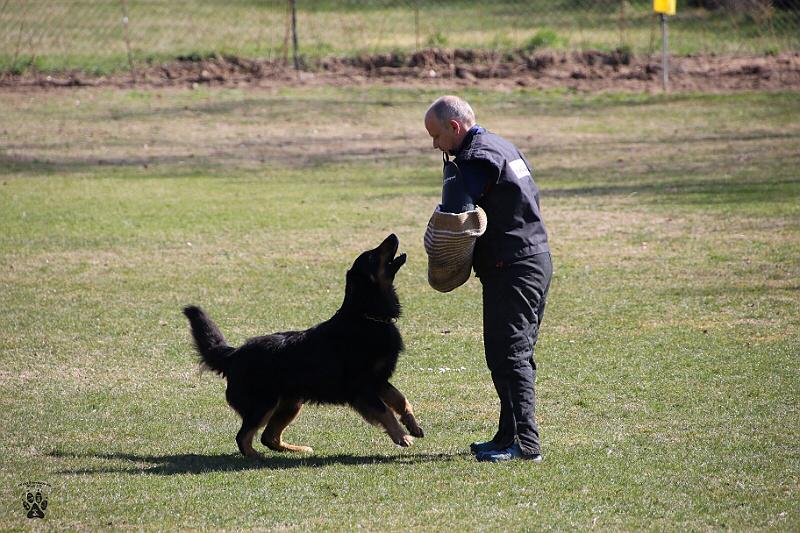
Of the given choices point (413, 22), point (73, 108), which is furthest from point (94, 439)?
point (413, 22)

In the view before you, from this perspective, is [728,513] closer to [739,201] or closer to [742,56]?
[739,201]

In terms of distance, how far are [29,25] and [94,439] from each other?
77.4 ft

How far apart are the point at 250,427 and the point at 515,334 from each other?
1.77 metres

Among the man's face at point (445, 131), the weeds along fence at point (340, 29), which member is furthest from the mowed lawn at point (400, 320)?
the weeds along fence at point (340, 29)

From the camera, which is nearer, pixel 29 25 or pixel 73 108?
pixel 73 108

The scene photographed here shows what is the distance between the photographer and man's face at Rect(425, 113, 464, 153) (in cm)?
612

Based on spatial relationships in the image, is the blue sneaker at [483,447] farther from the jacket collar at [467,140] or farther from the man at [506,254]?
the jacket collar at [467,140]

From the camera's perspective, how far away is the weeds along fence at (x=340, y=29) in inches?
1065

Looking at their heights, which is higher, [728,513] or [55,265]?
[728,513]

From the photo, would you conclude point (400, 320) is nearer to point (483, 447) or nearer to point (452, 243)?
point (483, 447)

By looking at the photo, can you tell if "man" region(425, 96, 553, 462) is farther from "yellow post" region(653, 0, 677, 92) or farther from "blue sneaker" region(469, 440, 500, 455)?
"yellow post" region(653, 0, 677, 92)

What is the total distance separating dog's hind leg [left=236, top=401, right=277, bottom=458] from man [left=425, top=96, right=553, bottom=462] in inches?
54.5

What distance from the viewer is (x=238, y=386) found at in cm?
667

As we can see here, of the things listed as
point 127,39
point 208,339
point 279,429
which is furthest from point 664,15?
point 279,429
